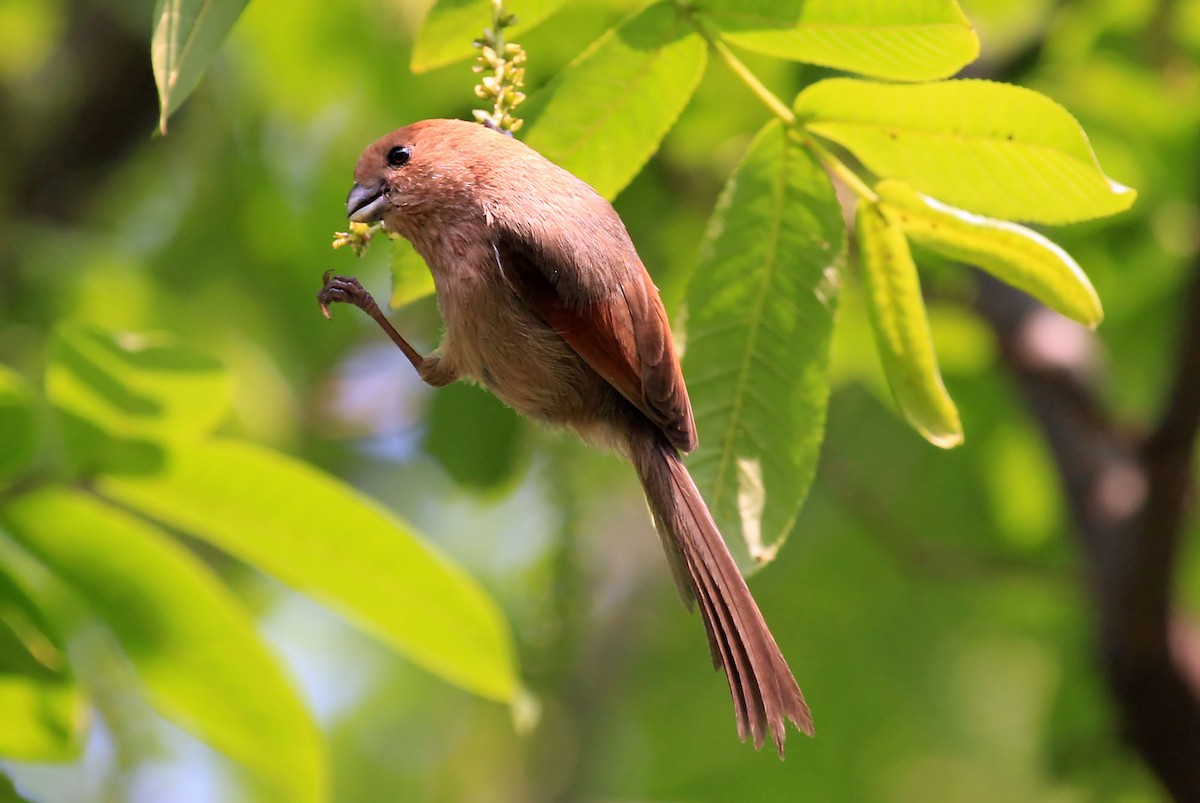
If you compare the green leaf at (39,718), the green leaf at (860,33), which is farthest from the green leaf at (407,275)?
the green leaf at (39,718)

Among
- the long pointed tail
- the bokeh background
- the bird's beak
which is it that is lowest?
the bokeh background

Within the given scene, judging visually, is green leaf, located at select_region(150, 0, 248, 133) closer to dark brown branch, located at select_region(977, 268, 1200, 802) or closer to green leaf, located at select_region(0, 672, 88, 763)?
green leaf, located at select_region(0, 672, 88, 763)

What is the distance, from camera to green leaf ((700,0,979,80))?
2.04 m

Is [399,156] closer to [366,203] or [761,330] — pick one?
[366,203]

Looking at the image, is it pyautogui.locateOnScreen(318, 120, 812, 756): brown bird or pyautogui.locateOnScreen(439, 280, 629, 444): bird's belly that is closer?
pyautogui.locateOnScreen(318, 120, 812, 756): brown bird

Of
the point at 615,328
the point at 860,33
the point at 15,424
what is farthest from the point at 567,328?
the point at 15,424

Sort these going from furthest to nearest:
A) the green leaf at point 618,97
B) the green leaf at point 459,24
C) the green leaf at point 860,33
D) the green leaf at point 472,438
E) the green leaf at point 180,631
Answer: the green leaf at point 472,438 < the green leaf at point 180,631 < the green leaf at point 618,97 < the green leaf at point 459,24 < the green leaf at point 860,33

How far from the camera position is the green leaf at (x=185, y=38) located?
5.85ft

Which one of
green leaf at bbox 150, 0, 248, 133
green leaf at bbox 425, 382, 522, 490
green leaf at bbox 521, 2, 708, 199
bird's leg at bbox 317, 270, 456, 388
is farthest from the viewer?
green leaf at bbox 425, 382, 522, 490

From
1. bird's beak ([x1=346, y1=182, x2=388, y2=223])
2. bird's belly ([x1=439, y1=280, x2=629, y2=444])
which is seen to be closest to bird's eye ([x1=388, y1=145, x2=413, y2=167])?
bird's beak ([x1=346, y1=182, x2=388, y2=223])

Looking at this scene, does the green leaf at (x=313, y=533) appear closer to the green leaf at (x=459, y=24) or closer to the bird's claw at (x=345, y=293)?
the bird's claw at (x=345, y=293)

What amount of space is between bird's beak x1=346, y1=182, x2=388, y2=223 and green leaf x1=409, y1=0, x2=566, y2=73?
0.37m

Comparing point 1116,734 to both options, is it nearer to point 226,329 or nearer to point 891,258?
point 891,258

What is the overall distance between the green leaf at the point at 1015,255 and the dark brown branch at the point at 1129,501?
171 cm
